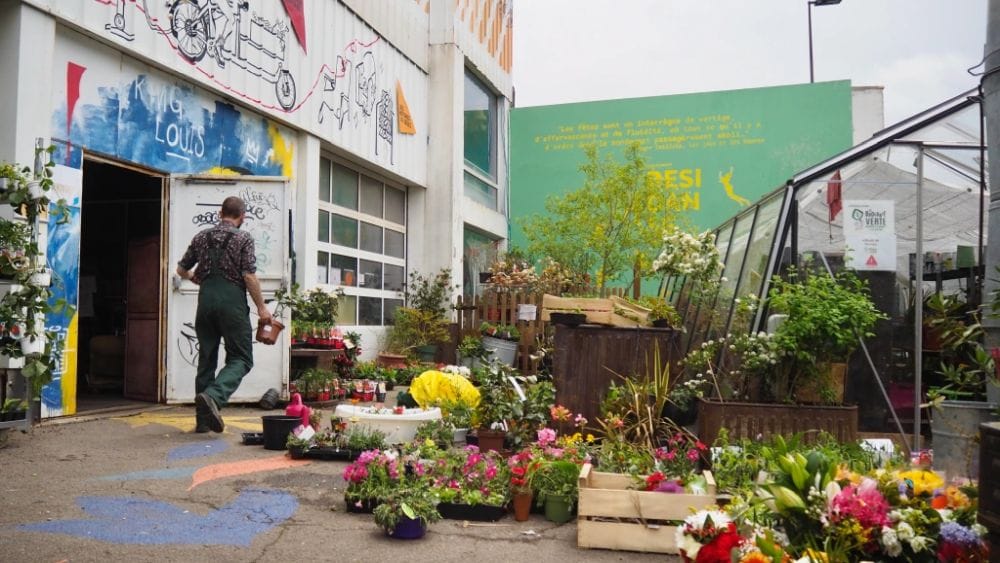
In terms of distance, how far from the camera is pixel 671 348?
6.80m

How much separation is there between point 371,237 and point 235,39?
228 inches

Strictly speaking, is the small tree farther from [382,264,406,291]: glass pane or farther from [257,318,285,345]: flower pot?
[257,318,285,345]: flower pot

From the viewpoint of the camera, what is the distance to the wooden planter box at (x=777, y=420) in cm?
564

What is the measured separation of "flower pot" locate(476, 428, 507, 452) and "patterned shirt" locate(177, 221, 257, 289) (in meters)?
2.88

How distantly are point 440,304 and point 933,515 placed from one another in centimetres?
1413

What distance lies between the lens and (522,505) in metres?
4.79

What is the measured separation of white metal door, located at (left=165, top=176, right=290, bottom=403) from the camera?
30.0ft

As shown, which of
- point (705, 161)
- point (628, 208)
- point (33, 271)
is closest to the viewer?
point (33, 271)

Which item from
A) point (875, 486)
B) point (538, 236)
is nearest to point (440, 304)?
point (538, 236)

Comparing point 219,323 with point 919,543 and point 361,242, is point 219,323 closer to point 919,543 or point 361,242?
point 919,543

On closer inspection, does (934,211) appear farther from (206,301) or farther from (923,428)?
(206,301)

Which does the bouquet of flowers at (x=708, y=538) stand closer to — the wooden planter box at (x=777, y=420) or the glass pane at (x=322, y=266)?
the wooden planter box at (x=777, y=420)

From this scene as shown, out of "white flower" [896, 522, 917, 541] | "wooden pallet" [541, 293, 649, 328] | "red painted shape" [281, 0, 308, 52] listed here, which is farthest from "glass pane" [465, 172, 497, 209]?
"white flower" [896, 522, 917, 541]

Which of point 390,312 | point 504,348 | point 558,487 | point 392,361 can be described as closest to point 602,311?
point 558,487
